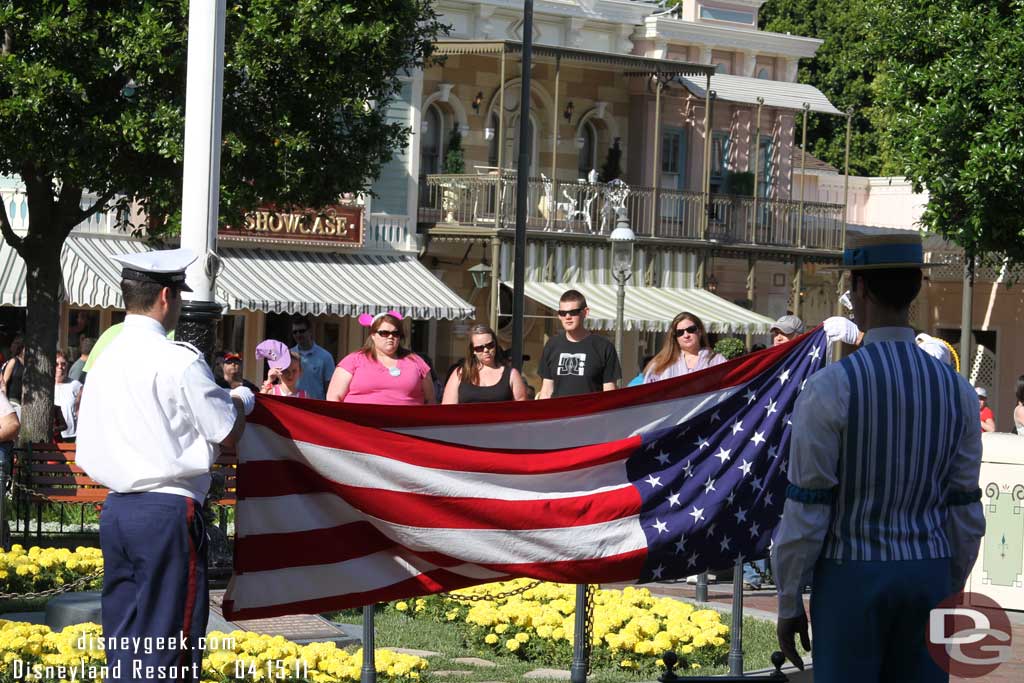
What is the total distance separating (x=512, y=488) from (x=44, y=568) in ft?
16.7

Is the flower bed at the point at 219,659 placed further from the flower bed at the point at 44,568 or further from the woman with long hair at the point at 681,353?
the woman with long hair at the point at 681,353

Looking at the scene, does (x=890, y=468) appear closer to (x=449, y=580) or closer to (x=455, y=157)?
(x=449, y=580)

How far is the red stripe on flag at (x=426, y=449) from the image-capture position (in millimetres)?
7437

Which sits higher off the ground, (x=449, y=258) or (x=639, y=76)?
(x=639, y=76)

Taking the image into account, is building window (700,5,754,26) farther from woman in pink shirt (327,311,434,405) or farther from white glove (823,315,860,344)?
white glove (823,315,860,344)

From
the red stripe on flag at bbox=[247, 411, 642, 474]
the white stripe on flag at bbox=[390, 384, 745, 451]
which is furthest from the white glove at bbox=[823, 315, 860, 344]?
the red stripe on flag at bbox=[247, 411, 642, 474]

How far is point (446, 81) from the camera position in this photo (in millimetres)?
35594

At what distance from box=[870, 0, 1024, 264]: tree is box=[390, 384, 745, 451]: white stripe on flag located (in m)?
20.8

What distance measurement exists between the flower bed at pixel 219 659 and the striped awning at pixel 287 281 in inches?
747

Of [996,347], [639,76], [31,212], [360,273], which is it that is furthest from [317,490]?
[996,347]

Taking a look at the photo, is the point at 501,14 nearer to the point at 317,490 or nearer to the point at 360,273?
the point at 360,273

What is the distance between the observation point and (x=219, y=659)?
8281 mm

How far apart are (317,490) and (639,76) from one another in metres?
32.0

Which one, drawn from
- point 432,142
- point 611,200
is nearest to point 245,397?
point 432,142
